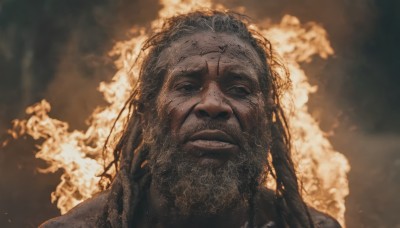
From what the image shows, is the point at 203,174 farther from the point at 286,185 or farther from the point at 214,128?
the point at 286,185

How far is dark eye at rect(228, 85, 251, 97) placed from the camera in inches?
223

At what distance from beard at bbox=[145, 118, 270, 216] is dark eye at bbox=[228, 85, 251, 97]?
13.4 inches

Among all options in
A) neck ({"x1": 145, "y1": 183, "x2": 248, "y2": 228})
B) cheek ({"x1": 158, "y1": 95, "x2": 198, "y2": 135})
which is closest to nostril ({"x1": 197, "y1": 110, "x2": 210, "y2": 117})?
cheek ({"x1": 158, "y1": 95, "x2": 198, "y2": 135})

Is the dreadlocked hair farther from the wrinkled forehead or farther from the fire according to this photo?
the fire

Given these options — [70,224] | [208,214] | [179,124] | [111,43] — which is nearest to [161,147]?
[179,124]

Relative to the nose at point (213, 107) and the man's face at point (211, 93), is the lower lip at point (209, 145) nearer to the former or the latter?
the man's face at point (211, 93)

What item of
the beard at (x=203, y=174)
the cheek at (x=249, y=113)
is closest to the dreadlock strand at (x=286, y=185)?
the beard at (x=203, y=174)

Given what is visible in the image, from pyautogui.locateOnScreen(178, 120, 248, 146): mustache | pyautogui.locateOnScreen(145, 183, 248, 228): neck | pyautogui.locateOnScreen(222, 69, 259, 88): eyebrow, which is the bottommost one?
pyautogui.locateOnScreen(145, 183, 248, 228): neck

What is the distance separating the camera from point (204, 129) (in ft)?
17.1

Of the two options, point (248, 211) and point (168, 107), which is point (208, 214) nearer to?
point (248, 211)

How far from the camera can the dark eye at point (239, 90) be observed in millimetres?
5664

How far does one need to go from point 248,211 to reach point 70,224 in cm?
152

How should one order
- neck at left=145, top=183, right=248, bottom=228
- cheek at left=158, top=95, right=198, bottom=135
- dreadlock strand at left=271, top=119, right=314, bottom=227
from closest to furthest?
cheek at left=158, top=95, right=198, bottom=135
neck at left=145, top=183, right=248, bottom=228
dreadlock strand at left=271, top=119, right=314, bottom=227

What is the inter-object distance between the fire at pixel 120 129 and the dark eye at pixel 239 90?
2927 mm
